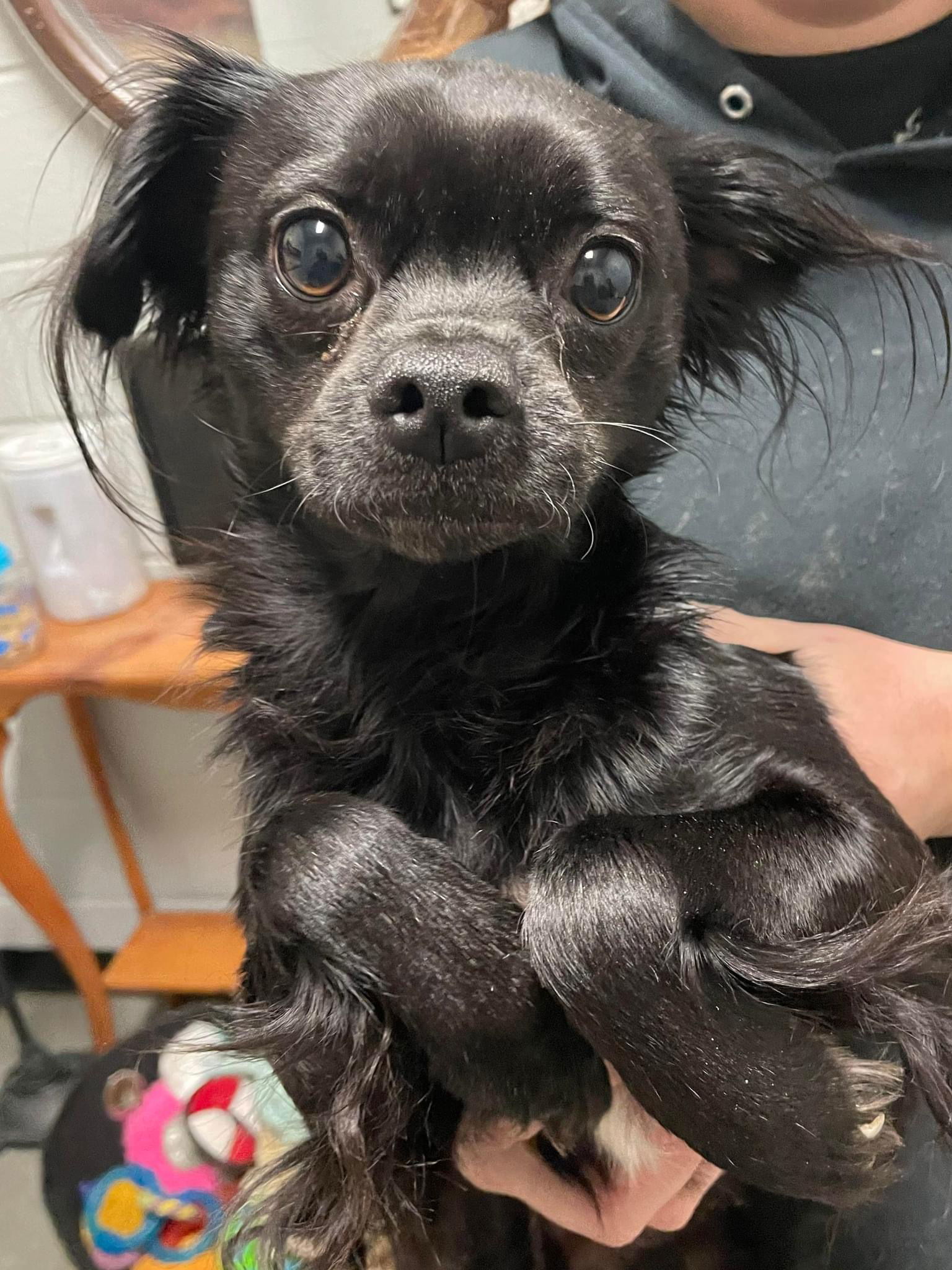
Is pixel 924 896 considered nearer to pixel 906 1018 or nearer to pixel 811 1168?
pixel 906 1018

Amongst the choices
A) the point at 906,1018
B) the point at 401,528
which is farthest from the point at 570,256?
the point at 906,1018

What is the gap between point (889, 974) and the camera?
0.65 meters

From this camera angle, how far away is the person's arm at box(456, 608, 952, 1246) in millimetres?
767

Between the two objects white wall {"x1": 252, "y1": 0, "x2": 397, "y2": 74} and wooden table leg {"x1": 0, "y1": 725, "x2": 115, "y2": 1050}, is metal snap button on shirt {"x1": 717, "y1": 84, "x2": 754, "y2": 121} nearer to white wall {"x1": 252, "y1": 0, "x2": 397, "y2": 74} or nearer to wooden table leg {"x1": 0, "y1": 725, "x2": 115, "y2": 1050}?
white wall {"x1": 252, "y1": 0, "x2": 397, "y2": 74}

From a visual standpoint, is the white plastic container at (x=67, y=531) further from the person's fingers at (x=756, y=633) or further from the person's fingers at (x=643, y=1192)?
the person's fingers at (x=643, y=1192)

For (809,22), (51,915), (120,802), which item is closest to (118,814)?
(120,802)

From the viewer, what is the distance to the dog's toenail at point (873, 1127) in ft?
2.01

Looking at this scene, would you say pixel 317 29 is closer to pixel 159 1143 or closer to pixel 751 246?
pixel 751 246

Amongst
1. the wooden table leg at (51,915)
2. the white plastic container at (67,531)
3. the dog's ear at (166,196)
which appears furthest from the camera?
the wooden table leg at (51,915)

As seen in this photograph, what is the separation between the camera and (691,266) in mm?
906

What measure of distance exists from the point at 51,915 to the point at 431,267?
1.66 meters

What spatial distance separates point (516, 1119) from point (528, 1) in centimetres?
138

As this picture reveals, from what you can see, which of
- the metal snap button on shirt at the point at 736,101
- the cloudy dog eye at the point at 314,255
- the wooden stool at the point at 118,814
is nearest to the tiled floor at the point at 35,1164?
the wooden stool at the point at 118,814

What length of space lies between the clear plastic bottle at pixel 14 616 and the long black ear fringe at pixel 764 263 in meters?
1.23
